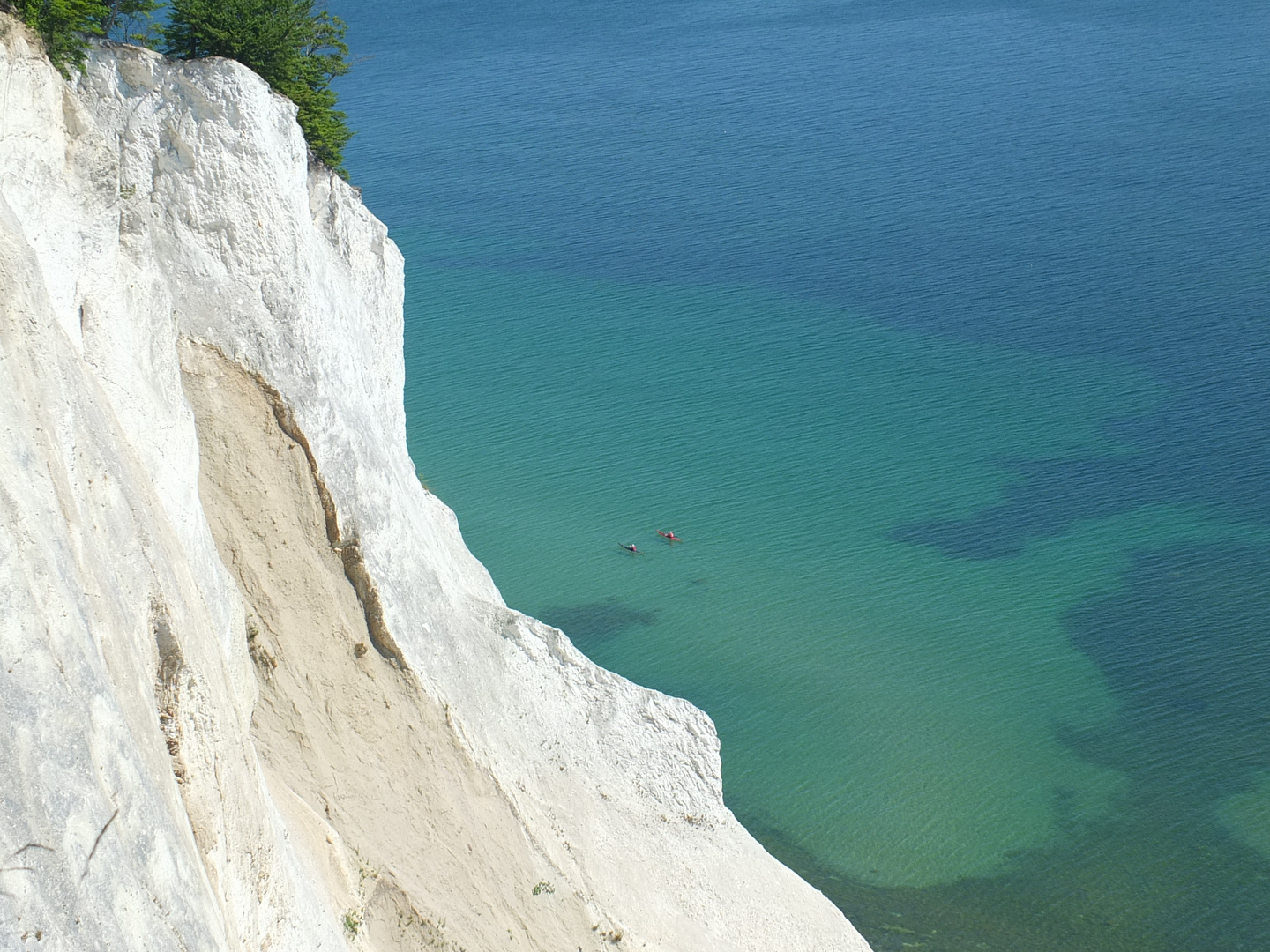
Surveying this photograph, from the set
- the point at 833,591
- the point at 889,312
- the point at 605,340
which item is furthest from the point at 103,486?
the point at 889,312

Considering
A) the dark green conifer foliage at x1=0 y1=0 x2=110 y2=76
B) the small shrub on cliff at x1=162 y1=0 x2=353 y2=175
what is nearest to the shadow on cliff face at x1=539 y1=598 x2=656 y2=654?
the small shrub on cliff at x1=162 y1=0 x2=353 y2=175

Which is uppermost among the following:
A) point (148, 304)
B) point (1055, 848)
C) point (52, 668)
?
point (148, 304)

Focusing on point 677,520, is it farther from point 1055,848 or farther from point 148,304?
point 148,304

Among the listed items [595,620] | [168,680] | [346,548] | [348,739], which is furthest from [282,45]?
[595,620]

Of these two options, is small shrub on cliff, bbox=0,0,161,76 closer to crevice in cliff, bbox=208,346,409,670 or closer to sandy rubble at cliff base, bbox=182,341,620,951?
sandy rubble at cliff base, bbox=182,341,620,951

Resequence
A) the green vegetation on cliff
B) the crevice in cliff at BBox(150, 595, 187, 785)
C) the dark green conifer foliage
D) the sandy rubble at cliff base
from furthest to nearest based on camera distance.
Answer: the sandy rubble at cliff base → the green vegetation on cliff → the dark green conifer foliage → the crevice in cliff at BBox(150, 595, 187, 785)

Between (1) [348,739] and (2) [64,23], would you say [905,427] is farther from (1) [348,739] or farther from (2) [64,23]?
(2) [64,23]
